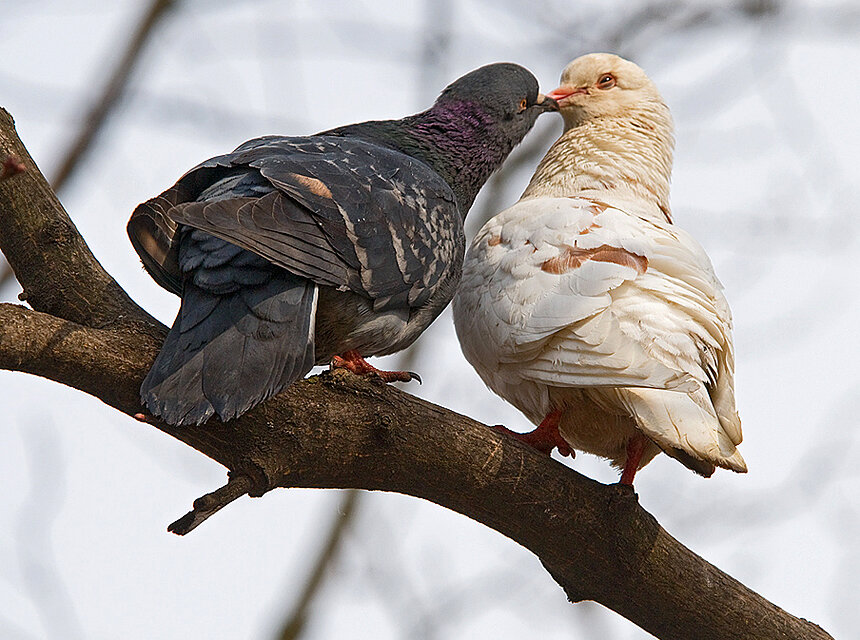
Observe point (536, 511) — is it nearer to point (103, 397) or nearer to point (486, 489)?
point (486, 489)

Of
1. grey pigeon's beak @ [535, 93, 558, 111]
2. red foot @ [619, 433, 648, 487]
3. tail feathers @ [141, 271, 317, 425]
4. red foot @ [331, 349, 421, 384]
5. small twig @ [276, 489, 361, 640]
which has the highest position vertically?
grey pigeon's beak @ [535, 93, 558, 111]

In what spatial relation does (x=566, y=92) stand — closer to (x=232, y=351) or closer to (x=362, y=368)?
(x=362, y=368)

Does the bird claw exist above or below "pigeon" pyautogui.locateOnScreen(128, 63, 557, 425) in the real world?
below

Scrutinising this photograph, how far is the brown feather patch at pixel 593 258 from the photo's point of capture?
4.11 metres

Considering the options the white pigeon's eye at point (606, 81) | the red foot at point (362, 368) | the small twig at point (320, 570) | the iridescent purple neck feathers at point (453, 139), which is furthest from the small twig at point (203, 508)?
the small twig at point (320, 570)

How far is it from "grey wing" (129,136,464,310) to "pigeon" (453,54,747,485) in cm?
34

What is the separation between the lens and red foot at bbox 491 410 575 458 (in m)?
4.20

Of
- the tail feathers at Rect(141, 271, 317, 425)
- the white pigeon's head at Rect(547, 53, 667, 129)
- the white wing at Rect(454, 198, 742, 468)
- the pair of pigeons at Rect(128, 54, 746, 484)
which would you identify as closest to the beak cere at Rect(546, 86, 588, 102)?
the white pigeon's head at Rect(547, 53, 667, 129)

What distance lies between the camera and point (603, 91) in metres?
5.94

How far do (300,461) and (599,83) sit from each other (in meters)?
3.61

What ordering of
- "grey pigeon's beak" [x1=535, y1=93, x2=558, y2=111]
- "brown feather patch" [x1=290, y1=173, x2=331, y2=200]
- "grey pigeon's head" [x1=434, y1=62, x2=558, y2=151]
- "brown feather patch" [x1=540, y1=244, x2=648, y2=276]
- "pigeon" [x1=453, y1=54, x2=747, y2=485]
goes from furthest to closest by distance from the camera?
"grey pigeon's beak" [x1=535, y1=93, x2=558, y2=111]
"grey pigeon's head" [x1=434, y1=62, x2=558, y2=151]
"brown feather patch" [x1=540, y1=244, x2=648, y2=276]
"pigeon" [x1=453, y1=54, x2=747, y2=485]
"brown feather patch" [x1=290, y1=173, x2=331, y2=200]

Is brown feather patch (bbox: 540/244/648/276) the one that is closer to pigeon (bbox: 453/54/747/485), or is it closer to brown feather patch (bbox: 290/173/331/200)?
pigeon (bbox: 453/54/747/485)

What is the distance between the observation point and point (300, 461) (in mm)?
3133

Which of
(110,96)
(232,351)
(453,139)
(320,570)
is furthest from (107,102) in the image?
(320,570)
